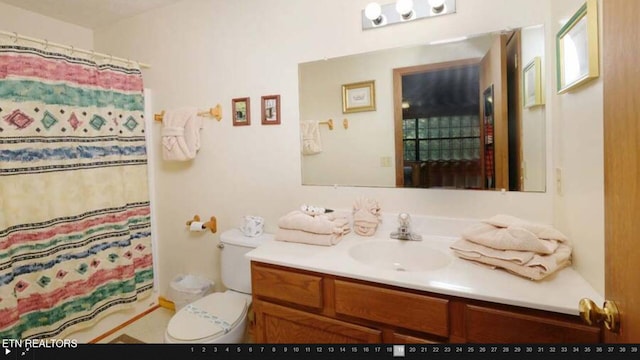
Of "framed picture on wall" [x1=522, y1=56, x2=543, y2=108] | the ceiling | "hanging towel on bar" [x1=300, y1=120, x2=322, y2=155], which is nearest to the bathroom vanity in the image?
"hanging towel on bar" [x1=300, y1=120, x2=322, y2=155]

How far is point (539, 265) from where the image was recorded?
3.39 ft

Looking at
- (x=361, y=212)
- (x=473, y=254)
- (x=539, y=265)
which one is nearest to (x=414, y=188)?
(x=361, y=212)

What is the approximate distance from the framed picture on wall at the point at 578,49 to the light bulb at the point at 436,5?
51cm

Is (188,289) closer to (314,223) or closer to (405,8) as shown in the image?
(314,223)

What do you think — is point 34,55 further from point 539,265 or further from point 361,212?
point 539,265

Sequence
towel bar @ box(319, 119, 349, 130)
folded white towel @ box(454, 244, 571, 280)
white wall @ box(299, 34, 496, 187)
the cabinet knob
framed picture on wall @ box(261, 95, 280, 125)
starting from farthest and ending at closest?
1. framed picture on wall @ box(261, 95, 280, 125)
2. towel bar @ box(319, 119, 349, 130)
3. white wall @ box(299, 34, 496, 187)
4. folded white towel @ box(454, 244, 571, 280)
5. the cabinet knob

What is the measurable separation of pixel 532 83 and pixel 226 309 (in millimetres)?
1827

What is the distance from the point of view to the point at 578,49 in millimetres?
1024

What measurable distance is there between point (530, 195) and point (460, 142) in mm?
380

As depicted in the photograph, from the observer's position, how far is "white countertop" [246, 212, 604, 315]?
94cm

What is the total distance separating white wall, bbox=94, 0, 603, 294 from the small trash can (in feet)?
0.22

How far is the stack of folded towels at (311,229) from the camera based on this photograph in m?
1.47

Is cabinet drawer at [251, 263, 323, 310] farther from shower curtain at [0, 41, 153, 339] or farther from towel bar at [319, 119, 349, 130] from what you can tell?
shower curtain at [0, 41, 153, 339]

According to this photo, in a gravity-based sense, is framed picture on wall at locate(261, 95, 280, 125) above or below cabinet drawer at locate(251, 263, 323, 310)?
above
